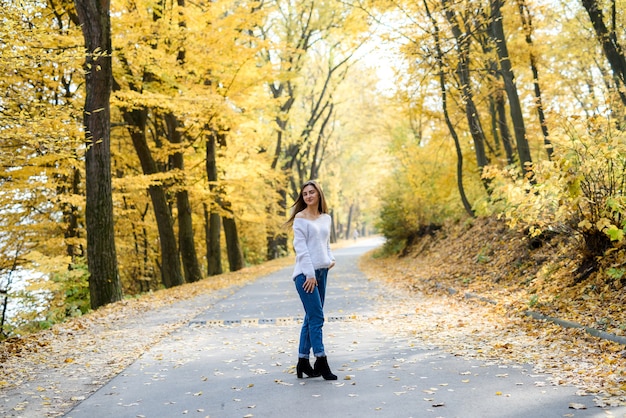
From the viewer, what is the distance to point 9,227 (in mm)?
17406

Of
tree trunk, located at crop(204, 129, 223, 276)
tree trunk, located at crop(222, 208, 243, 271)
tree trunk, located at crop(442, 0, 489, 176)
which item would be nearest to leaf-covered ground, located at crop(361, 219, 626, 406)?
tree trunk, located at crop(442, 0, 489, 176)

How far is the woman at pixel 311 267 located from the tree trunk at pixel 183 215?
48.3ft

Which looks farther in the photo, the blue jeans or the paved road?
the blue jeans

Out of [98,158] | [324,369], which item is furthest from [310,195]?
[98,158]

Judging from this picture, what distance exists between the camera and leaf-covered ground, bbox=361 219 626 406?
589cm

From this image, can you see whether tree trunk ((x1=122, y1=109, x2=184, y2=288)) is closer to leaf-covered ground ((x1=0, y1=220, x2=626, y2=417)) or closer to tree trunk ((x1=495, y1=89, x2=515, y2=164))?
leaf-covered ground ((x1=0, y1=220, x2=626, y2=417))

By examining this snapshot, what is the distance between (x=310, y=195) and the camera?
6.09 meters

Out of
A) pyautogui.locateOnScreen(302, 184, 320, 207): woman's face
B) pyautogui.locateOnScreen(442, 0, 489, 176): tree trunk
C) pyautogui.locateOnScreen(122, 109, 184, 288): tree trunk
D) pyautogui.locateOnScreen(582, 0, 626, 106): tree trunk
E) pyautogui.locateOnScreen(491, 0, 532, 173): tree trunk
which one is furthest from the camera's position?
pyautogui.locateOnScreen(122, 109, 184, 288): tree trunk

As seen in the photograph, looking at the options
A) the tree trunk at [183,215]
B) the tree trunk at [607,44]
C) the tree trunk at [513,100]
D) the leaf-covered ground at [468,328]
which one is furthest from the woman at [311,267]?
the tree trunk at [183,215]

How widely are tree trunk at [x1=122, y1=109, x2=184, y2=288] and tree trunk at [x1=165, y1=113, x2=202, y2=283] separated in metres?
0.89

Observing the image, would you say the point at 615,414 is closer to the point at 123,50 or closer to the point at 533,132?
the point at 123,50

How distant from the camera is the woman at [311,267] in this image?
229 inches

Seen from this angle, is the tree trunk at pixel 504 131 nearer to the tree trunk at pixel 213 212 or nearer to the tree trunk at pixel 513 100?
the tree trunk at pixel 513 100

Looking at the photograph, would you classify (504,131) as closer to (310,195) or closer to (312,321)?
(310,195)
